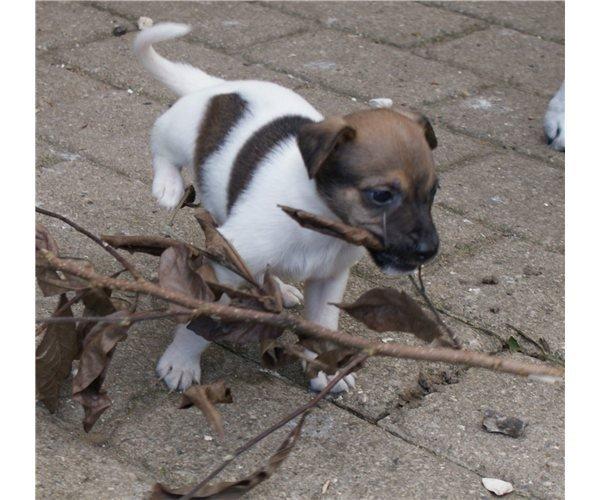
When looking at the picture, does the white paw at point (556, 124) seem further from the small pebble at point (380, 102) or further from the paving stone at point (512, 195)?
the small pebble at point (380, 102)

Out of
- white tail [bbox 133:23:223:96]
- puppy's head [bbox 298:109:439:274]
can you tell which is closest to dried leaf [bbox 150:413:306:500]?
puppy's head [bbox 298:109:439:274]

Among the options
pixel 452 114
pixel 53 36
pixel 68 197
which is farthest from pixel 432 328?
pixel 53 36

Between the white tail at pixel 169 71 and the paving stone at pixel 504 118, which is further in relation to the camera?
the paving stone at pixel 504 118

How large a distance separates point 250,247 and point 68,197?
1267mm

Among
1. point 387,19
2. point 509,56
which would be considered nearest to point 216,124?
point 509,56

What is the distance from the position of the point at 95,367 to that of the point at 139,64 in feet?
9.36

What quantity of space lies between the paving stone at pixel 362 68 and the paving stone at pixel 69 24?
0.76 metres

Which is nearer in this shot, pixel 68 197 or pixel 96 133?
pixel 68 197

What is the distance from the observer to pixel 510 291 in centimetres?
376

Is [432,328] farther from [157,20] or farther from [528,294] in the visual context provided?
[157,20]

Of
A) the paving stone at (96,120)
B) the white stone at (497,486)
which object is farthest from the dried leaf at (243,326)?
the paving stone at (96,120)

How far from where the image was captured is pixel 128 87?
5133mm

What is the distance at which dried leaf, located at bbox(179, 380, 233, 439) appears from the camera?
2561mm

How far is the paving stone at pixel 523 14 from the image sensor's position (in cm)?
631
